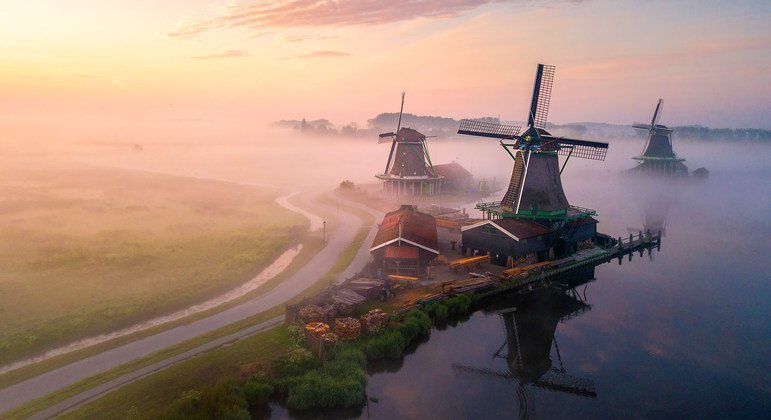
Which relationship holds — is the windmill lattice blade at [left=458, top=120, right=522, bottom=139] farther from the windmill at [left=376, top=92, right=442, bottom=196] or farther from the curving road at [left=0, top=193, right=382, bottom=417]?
the windmill at [left=376, top=92, right=442, bottom=196]

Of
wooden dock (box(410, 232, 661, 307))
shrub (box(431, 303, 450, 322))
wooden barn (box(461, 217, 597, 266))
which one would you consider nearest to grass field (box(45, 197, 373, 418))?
shrub (box(431, 303, 450, 322))

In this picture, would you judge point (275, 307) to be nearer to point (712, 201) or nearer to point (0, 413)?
point (0, 413)

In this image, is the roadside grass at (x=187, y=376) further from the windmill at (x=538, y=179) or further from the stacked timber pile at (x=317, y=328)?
the windmill at (x=538, y=179)

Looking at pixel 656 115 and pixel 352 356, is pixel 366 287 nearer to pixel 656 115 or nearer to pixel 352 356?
pixel 352 356

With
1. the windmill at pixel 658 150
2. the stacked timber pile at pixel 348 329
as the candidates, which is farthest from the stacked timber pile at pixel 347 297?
the windmill at pixel 658 150

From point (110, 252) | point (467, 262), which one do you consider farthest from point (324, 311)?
point (110, 252)

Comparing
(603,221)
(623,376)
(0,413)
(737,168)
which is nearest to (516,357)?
(623,376)
